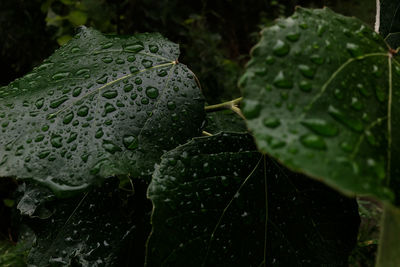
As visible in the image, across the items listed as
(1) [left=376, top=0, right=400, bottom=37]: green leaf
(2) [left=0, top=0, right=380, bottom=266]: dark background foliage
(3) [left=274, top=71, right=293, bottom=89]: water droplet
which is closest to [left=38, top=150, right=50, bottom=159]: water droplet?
(3) [left=274, top=71, right=293, bottom=89]: water droplet

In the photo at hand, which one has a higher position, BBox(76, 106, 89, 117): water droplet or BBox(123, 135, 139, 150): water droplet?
BBox(76, 106, 89, 117): water droplet

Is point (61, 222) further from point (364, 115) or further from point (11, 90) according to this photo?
point (364, 115)

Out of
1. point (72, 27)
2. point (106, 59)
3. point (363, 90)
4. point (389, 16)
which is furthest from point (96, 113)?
point (72, 27)

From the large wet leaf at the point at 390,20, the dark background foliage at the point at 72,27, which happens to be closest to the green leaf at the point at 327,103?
the large wet leaf at the point at 390,20

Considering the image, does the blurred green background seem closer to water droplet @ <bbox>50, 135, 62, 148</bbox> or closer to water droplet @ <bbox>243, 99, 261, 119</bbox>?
water droplet @ <bbox>50, 135, 62, 148</bbox>

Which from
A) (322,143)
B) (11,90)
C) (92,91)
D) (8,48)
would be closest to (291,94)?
(322,143)

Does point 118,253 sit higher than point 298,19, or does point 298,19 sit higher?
point 298,19

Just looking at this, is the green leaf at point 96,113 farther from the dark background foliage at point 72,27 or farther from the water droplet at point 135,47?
the dark background foliage at point 72,27
